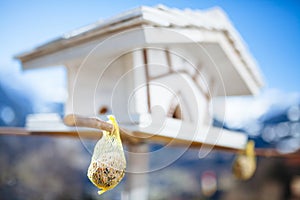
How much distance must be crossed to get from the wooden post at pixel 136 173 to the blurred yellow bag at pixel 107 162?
66 cm

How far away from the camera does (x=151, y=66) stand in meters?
1.33

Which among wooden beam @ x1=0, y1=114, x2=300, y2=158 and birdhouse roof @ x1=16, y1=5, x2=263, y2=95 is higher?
birdhouse roof @ x1=16, y1=5, x2=263, y2=95

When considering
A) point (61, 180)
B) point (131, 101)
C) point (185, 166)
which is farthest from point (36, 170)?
point (131, 101)

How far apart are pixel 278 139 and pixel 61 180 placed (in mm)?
3300

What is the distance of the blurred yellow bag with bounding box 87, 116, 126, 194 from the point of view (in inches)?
31.8

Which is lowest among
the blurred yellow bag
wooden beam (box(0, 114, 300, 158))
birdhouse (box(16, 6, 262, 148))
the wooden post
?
the wooden post

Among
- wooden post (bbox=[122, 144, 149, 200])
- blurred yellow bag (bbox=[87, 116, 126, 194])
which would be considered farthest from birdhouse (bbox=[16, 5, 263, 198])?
blurred yellow bag (bbox=[87, 116, 126, 194])

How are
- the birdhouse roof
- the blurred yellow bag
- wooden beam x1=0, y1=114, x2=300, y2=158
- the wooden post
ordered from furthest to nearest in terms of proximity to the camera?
the wooden post, the birdhouse roof, the blurred yellow bag, wooden beam x1=0, y1=114, x2=300, y2=158

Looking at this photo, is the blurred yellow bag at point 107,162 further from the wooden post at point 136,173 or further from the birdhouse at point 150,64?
the wooden post at point 136,173

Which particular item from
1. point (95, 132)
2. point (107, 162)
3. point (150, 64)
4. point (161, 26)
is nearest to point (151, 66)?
point (150, 64)

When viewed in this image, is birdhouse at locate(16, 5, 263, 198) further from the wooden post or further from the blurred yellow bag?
the blurred yellow bag

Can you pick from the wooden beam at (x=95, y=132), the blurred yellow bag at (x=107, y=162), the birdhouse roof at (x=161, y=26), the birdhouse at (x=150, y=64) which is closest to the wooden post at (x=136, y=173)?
the wooden beam at (x=95, y=132)

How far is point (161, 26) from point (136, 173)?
2.15 feet

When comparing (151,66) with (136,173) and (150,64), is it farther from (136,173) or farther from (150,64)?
(136,173)
